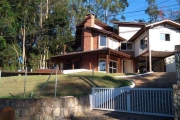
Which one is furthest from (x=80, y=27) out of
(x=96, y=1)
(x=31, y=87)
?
(x=31, y=87)

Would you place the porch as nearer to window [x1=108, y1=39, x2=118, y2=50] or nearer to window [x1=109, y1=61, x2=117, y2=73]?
window [x1=109, y1=61, x2=117, y2=73]

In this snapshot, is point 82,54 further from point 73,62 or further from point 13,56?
point 13,56

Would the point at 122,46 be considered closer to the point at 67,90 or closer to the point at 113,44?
the point at 113,44

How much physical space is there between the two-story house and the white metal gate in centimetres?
1247

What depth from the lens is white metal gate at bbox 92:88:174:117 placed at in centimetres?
877

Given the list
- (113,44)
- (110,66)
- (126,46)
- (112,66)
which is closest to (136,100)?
(110,66)

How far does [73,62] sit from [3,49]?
12.0m

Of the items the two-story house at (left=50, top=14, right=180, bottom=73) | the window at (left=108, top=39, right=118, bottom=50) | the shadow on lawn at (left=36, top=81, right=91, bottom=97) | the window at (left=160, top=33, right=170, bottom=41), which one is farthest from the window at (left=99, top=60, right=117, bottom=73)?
the shadow on lawn at (left=36, top=81, right=91, bottom=97)

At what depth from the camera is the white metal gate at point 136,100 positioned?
8766mm

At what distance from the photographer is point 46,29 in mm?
35469

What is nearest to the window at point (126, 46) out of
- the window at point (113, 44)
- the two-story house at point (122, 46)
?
the two-story house at point (122, 46)

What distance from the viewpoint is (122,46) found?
29812 millimetres

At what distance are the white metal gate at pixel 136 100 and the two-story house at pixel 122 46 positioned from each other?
40.9 ft

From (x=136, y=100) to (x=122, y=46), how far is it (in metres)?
20.7
